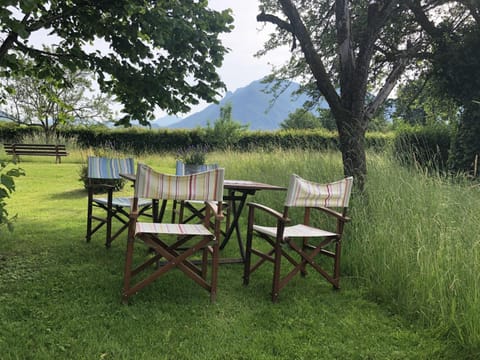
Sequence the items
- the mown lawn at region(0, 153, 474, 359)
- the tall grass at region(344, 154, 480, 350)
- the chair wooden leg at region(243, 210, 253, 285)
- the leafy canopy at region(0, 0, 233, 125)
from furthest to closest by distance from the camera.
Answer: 1. the leafy canopy at region(0, 0, 233, 125)
2. the chair wooden leg at region(243, 210, 253, 285)
3. the tall grass at region(344, 154, 480, 350)
4. the mown lawn at region(0, 153, 474, 359)

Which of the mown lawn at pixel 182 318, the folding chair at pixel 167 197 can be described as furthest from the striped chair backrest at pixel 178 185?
the mown lawn at pixel 182 318

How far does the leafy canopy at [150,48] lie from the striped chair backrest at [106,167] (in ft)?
2.45

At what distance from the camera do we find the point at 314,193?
2.76m

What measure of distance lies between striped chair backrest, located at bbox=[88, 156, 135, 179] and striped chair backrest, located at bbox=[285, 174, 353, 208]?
96.2 inches

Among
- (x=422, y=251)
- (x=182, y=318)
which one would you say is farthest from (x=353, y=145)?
(x=182, y=318)

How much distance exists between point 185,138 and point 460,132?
48.2 feet

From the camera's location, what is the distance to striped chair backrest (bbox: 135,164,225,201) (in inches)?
97.3

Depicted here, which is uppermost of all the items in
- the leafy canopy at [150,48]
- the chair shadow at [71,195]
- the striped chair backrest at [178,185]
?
the leafy canopy at [150,48]

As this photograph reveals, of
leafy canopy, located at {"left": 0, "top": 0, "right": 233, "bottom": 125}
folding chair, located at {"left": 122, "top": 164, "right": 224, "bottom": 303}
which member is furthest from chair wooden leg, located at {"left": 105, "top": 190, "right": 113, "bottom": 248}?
folding chair, located at {"left": 122, "top": 164, "right": 224, "bottom": 303}

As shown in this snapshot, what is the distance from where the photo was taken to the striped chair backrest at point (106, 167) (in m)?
4.19

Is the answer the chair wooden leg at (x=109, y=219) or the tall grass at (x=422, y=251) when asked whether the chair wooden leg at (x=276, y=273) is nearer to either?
the tall grass at (x=422, y=251)

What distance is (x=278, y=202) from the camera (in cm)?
575

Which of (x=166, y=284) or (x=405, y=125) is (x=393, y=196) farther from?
(x=405, y=125)

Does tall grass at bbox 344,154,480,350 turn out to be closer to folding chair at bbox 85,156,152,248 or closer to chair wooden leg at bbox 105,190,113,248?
folding chair at bbox 85,156,152,248
